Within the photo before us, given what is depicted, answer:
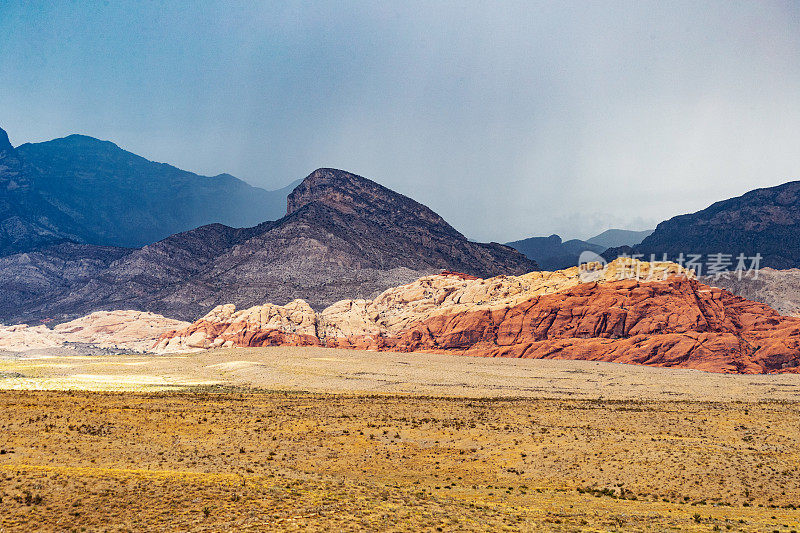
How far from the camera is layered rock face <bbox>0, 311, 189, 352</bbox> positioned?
104m

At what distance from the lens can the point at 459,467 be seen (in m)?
28.2

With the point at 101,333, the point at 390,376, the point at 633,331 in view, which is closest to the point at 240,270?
the point at 101,333

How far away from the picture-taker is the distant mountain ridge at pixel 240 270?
146m

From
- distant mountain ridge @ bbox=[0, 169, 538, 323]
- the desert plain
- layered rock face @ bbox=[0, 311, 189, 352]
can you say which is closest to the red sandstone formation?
the desert plain

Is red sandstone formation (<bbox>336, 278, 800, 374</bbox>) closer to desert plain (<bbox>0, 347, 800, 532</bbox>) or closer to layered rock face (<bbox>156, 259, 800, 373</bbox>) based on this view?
layered rock face (<bbox>156, 259, 800, 373</bbox>)

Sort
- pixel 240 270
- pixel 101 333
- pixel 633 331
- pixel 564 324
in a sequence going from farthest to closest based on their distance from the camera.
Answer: pixel 240 270 → pixel 101 333 → pixel 564 324 → pixel 633 331

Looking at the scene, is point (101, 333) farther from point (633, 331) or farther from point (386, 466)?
point (386, 466)

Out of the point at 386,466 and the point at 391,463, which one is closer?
the point at 386,466

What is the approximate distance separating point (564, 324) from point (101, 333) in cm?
9188

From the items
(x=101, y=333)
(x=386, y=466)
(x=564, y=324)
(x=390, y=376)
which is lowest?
(x=390, y=376)

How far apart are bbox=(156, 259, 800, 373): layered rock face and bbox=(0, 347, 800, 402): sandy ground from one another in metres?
6.22

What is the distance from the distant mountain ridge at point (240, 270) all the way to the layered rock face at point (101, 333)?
1457cm

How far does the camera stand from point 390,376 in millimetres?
68188

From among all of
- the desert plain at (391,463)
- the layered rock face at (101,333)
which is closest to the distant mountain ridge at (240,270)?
the layered rock face at (101,333)
